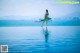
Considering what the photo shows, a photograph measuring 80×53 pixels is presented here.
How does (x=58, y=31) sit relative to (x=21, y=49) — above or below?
above

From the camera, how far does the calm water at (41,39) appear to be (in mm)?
1994

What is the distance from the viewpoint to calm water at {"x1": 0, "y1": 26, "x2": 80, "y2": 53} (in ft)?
6.54

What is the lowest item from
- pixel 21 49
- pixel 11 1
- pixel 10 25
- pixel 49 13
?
pixel 21 49

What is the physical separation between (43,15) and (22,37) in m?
0.35

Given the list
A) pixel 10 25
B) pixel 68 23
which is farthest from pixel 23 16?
pixel 68 23

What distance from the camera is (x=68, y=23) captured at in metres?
2.03

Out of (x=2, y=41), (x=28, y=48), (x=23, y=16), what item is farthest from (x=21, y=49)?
(x=23, y=16)

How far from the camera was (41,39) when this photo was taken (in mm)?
2010

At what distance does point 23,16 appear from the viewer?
2027mm

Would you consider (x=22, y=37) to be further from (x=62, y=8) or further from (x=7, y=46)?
(x=62, y=8)

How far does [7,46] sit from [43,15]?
54 cm

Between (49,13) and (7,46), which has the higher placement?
(49,13)

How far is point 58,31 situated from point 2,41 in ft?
2.12

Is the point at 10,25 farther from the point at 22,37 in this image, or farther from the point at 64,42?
the point at 64,42
